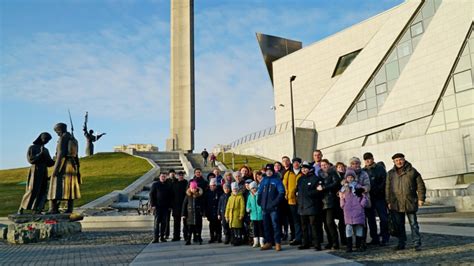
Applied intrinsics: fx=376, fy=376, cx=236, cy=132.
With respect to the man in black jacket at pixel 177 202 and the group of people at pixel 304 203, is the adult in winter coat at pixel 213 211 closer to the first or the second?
the group of people at pixel 304 203

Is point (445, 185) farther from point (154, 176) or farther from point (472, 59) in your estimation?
point (154, 176)

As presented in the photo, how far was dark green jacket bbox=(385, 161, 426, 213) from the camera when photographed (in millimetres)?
6676

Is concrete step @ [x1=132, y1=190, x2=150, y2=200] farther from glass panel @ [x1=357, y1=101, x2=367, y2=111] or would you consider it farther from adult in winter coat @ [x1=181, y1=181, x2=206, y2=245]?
glass panel @ [x1=357, y1=101, x2=367, y2=111]

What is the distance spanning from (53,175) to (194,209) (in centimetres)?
457

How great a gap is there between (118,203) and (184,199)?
10292 mm

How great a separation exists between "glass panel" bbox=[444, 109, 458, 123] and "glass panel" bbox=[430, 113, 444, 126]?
269 millimetres

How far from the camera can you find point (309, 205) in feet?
24.0

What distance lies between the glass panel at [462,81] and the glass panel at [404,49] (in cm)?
483

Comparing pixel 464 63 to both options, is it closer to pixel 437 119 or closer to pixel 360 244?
pixel 437 119

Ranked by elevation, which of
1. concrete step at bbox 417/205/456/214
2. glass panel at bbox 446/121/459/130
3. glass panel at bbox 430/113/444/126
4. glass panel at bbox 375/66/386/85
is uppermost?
glass panel at bbox 375/66/386/85

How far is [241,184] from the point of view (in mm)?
8859

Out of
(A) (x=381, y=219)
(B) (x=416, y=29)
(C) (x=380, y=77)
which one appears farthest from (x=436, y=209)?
(B) (x=416, y=29)

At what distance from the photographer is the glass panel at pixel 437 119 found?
982 inches

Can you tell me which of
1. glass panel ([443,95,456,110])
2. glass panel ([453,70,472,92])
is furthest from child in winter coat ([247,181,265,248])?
glass panel ([453,70,472,92])
